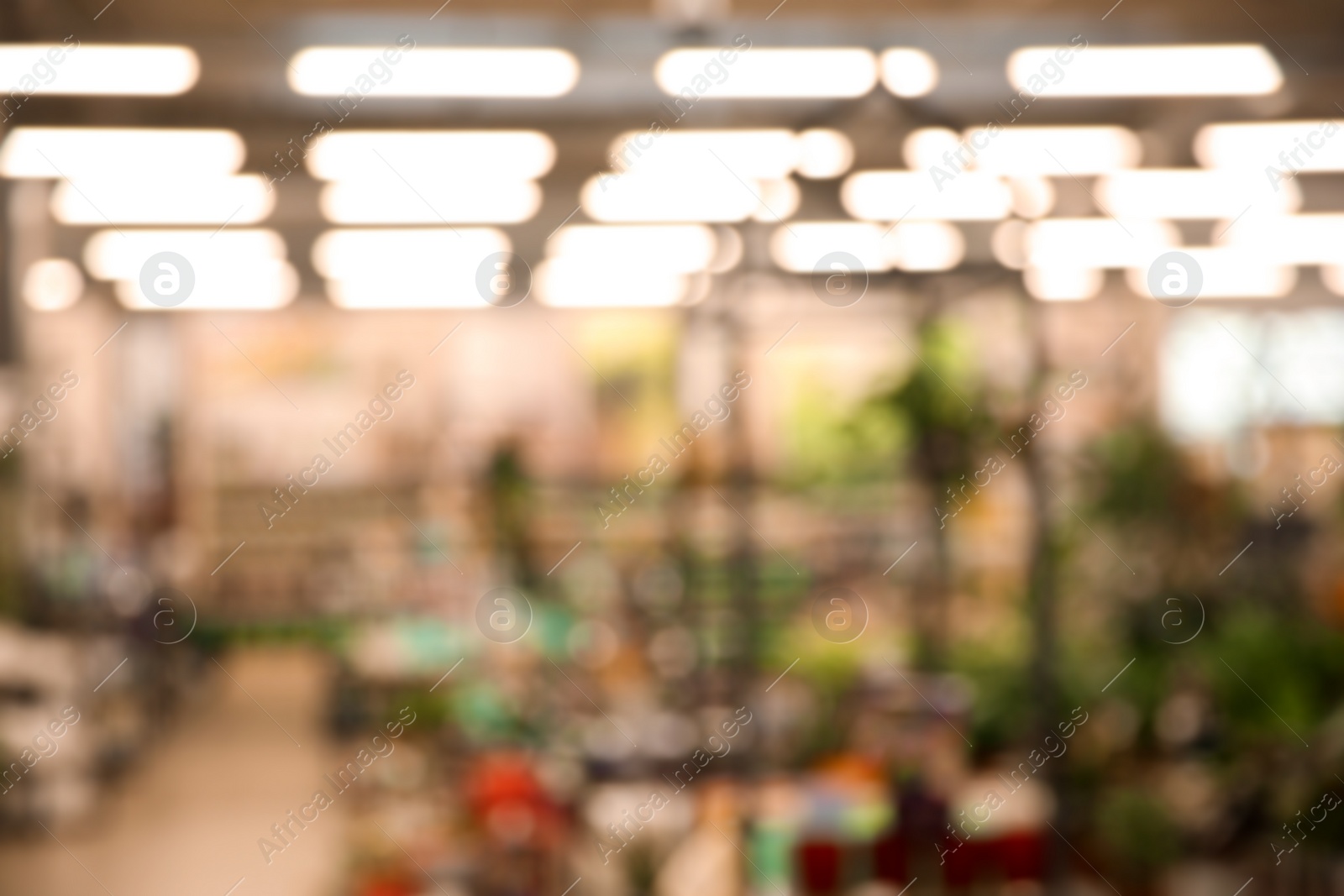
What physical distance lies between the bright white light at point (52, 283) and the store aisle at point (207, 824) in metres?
2.65

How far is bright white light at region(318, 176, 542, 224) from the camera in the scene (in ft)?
17.5

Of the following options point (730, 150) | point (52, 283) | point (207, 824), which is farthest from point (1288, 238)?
point (52, 283)

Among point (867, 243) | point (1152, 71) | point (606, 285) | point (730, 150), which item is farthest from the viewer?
point (606, 285)

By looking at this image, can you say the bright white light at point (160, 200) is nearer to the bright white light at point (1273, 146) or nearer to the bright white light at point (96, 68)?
the bright white light at point (96, 68)

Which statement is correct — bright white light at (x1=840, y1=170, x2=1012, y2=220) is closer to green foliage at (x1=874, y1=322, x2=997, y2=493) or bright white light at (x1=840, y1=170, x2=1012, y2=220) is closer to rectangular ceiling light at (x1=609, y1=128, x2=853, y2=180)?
rectangular ceiling light at (x1=609, y1=128, x2=853, y2=180)

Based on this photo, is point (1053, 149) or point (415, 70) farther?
point (1053, 149)

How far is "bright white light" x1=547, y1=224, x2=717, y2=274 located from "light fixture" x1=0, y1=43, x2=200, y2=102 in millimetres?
3105

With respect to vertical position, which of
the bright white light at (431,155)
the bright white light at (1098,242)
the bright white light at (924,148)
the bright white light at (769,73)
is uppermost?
the bright white light at (431,155)

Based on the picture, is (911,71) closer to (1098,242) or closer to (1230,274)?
(1098,242)

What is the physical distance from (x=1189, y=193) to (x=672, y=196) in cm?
250

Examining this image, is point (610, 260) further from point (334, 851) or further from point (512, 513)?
point (334, 851)

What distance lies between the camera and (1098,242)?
710 cm

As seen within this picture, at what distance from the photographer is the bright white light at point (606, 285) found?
7266 millimetres

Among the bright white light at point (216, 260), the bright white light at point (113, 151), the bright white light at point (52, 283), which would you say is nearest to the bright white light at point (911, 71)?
the bright white light at point (113, 151)
